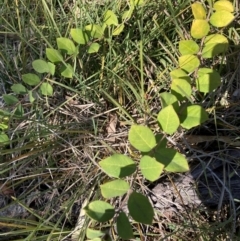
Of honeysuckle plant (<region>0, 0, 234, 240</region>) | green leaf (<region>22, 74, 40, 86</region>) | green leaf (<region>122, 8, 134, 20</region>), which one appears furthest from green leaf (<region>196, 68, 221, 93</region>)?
green leaf (<region>22, 74, 40, 86</region>)

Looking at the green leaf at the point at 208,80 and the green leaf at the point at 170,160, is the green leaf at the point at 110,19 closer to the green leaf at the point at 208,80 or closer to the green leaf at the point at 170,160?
the green leaf at the point at 208,80

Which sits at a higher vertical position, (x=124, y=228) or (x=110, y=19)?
(x=110, y=19)

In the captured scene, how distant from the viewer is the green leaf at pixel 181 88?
2.83 feet

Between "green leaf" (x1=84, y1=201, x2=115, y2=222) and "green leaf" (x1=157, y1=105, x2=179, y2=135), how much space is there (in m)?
0.19

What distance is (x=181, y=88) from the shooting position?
2.84ft

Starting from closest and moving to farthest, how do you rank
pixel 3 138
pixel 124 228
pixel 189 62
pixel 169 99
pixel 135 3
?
pixel 124 228, pixel 169 99, pixel 189 62, pixel 3 138, pixel 135 3

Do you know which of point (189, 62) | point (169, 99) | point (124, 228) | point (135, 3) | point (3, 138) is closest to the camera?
point (124, 228)

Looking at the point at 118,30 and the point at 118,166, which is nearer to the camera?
the point at 118,166

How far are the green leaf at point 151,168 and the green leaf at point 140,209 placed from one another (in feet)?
0.13

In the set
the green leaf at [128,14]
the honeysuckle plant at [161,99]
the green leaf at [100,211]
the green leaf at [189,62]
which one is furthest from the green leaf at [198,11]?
the green leaf at [100,211]

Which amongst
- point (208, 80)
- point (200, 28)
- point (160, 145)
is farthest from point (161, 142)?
point (200, 28)

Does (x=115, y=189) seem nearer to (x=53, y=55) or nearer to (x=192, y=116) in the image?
(x=192, y=116)

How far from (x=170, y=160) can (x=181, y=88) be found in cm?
20

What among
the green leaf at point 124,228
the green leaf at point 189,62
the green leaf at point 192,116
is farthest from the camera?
the green leaf at point 189,62
